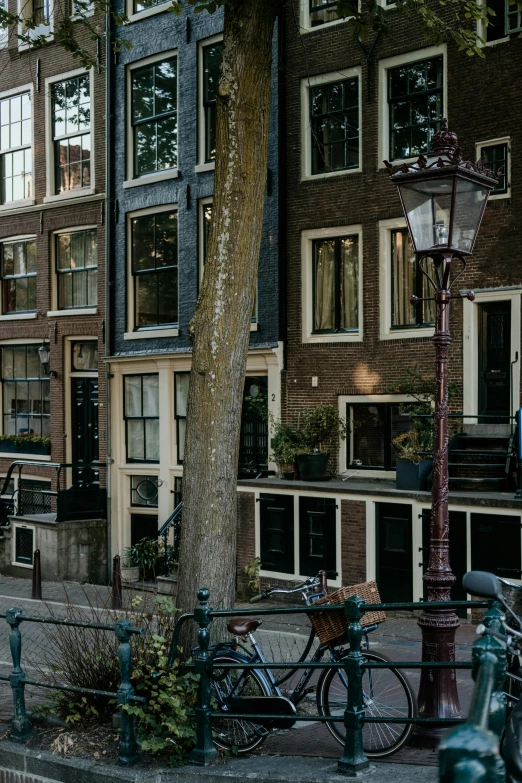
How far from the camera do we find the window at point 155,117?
20.5 meters

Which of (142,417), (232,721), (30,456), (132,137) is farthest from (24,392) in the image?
(232,721)

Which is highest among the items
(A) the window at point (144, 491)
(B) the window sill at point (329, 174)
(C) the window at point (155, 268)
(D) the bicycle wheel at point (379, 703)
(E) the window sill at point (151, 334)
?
(B) the window sill at point (329, 174)

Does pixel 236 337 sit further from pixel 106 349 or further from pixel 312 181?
pixel 106 349

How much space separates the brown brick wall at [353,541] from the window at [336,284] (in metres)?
3.54

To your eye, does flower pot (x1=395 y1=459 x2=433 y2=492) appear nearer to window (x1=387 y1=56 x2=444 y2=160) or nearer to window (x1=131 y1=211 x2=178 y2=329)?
window (x1=387 y1=56 x2=444 y2=160)

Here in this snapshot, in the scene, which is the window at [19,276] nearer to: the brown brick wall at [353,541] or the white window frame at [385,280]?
the white window frame at [385,280]

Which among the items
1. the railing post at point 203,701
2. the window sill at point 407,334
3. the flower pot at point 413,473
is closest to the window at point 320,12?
the window sill at point 407,334

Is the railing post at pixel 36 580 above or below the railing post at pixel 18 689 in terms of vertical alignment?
below

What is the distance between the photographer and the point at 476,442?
1508 cm

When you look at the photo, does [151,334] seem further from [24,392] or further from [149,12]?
[149,12]

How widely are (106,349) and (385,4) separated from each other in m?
9.02

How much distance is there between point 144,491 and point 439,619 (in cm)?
1460

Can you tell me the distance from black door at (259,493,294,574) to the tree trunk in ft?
26.5

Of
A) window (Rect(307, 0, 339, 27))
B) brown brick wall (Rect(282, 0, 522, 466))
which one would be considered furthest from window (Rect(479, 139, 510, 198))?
window (Rect(307, 0, 339, 27))
